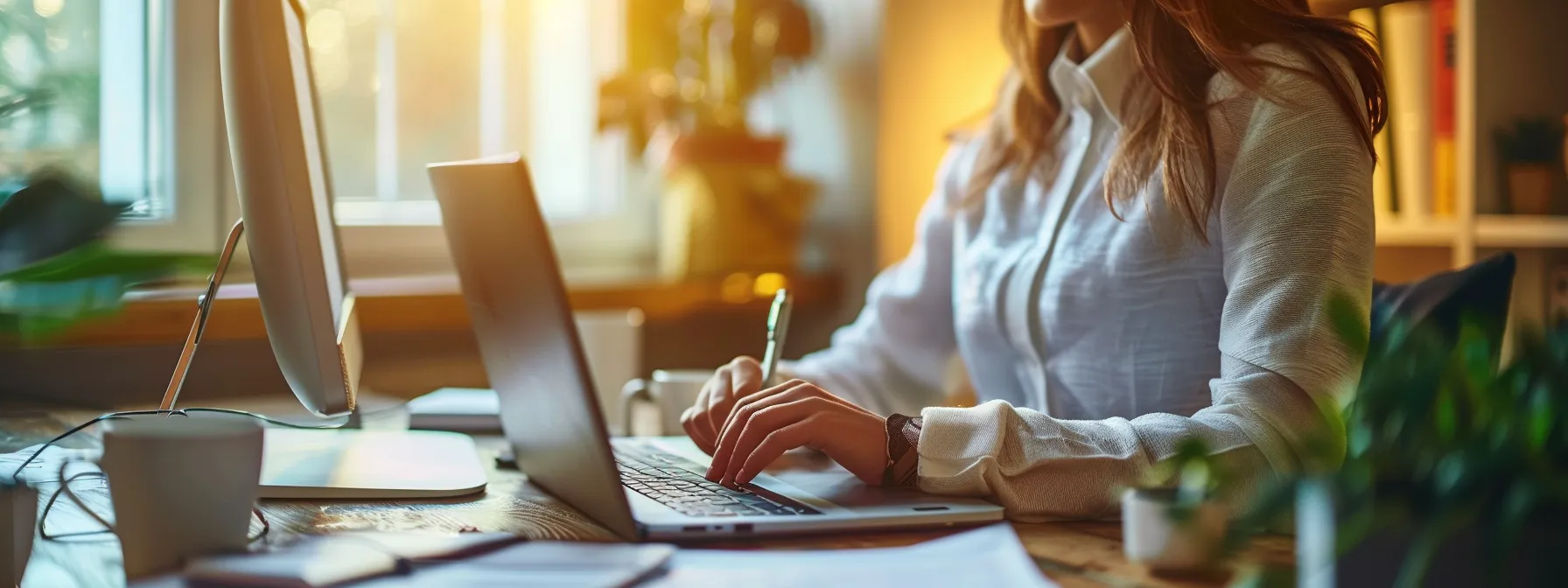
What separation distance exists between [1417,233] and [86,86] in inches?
75.8

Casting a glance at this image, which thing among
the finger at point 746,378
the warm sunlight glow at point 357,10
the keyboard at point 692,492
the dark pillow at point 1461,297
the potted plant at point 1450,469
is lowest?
the keyboard at point 692,492

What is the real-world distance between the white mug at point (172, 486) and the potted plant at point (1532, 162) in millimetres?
1687

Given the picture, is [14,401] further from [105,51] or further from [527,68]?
[527,68]

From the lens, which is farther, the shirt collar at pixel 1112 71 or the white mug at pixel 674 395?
the white mug at pixel 674 395

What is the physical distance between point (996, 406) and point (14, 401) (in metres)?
1.17

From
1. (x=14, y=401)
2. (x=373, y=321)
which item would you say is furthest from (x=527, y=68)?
(x=14, y=401)

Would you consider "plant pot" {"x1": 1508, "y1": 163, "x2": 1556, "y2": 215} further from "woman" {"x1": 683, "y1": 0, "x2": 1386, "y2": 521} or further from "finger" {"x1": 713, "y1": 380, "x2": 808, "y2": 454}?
"finger" {"x1": 713, "y1": 380, "x2": 808, "y2": 454}

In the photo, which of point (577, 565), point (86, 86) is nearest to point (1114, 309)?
point (577, 565)

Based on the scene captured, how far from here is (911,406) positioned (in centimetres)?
144

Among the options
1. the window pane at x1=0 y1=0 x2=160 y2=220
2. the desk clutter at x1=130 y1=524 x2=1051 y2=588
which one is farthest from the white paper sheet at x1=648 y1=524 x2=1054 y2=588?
the window pane at x1=0 y1=0 x2=160 y2=220

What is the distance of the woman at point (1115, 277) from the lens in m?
0.85

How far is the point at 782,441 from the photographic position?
2.73 feet

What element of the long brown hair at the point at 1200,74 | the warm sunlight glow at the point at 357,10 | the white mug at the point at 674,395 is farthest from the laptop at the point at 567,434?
the warm sunlight glow at the point at 357,10

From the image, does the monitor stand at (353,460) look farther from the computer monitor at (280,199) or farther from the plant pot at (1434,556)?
the plant pot at (1434,556)
